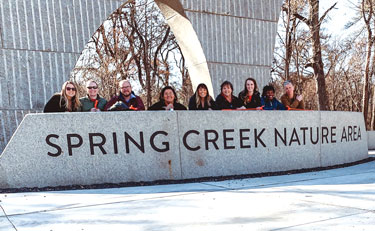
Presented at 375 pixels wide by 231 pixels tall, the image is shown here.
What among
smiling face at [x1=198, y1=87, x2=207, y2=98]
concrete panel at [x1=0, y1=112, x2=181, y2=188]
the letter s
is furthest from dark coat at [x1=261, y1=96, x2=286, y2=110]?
the letter s

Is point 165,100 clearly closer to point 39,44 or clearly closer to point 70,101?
point 70,101

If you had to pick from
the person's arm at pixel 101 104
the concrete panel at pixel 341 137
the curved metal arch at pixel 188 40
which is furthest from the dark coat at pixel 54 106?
the concrete panel at pixel 341 137

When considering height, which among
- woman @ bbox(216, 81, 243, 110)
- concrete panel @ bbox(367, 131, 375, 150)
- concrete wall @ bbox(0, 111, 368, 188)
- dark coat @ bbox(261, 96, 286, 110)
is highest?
woman @ bbox(216, 81, 243, 110)

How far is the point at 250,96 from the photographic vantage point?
25.6 ft

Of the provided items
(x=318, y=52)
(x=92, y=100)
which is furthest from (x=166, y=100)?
(x=318, y=52)

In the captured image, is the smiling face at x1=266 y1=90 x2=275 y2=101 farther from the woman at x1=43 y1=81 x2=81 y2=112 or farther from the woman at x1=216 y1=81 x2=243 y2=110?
the woman at x1=43 y1=81 x2=81 y2=112

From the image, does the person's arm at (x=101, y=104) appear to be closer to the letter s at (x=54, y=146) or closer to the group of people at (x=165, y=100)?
the group of people at (x=165, y=100)

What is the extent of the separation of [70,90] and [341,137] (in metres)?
5.44

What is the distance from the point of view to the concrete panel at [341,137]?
24.7ft

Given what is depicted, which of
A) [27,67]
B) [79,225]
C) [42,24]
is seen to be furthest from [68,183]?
[42,24]

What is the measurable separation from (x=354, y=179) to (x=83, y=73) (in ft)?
57.3

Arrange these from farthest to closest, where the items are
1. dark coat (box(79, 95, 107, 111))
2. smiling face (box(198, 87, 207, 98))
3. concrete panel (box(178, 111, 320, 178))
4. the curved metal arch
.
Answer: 1. the curved metal arch
2. smiling face (box(198, 87, 207, 98))
3. dark coat (box(79, 95, 107, 111))
4. concrete panel (box(178, 111, 320, 178))

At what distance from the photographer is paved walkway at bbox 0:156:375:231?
3.21 m

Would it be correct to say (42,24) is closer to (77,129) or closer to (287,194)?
(77,129)
